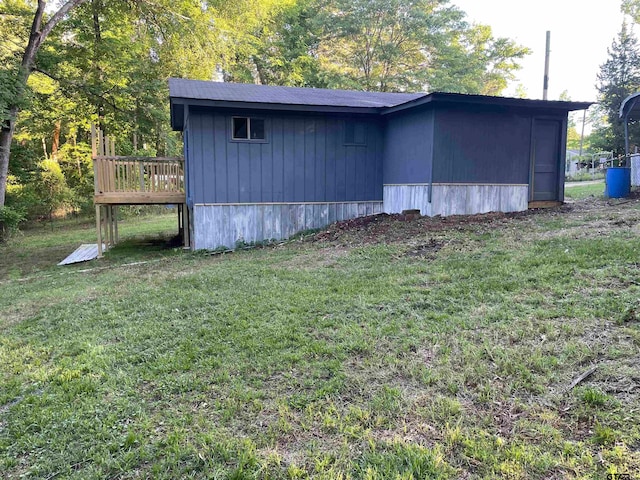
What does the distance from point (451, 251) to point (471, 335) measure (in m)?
Result: 2.75

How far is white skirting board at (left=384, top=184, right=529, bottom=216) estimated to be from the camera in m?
8.55

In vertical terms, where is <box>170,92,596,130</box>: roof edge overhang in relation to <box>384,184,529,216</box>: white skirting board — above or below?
above

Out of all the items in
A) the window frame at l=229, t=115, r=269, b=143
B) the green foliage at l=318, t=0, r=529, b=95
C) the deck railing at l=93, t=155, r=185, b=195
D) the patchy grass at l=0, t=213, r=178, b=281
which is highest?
the green foliage at l=318, t=0, r=529, b=95

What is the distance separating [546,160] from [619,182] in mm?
1842

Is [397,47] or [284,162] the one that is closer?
[284,162]

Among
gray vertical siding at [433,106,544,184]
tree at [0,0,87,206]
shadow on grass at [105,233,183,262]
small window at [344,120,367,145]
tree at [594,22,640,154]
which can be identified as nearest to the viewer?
gray vertical siding at [433,106,544,184]

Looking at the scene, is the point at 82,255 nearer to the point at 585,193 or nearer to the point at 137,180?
the point at 137,180

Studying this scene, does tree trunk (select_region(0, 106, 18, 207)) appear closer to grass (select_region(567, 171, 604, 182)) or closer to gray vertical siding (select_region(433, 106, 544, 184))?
gray vertical siding (select_region(433, 106, 544, 184))

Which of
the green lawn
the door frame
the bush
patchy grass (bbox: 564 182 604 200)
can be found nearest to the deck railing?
the bush

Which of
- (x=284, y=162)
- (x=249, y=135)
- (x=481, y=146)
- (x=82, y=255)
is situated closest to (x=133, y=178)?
(x=82, y=255)

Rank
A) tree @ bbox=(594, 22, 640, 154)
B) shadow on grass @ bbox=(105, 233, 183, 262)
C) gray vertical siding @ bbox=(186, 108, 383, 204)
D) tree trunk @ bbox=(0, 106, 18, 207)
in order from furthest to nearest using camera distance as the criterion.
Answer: tree @ bbox=(594, 22, 640, 154)
tree trunk @ bbox=(0, 106, 18, 207)
shadow on grass @ bbox=(105, 233, 183, 262)
gray vertical siding @ bbox=(186, 108, 383, 204)

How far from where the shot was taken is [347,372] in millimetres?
2900

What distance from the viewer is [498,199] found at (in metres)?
9.09

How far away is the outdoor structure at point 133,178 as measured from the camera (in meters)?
9.14
